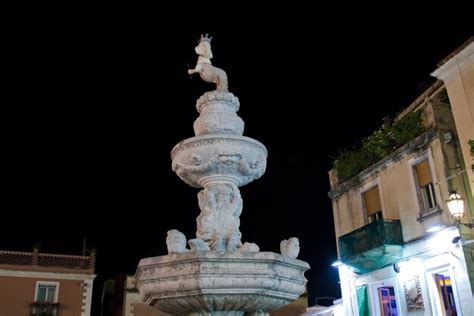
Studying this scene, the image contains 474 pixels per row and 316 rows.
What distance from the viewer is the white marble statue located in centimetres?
679

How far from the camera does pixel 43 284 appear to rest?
28484mm

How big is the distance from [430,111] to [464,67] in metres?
1.85

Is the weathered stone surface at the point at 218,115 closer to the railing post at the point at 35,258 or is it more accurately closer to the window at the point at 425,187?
the window at the point at 425,187

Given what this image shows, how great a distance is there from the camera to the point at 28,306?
90.3 feet

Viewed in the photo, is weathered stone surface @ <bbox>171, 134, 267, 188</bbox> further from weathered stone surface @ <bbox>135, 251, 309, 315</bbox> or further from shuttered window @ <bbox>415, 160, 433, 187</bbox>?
shuttered window @ <bbox>415, 160, 433, 187</bbox>

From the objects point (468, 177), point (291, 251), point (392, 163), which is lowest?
point (291, 251)

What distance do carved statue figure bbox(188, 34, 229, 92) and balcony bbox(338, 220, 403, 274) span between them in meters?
10.5

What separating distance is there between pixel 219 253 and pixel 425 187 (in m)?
12.6

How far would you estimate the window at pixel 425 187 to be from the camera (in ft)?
53.2

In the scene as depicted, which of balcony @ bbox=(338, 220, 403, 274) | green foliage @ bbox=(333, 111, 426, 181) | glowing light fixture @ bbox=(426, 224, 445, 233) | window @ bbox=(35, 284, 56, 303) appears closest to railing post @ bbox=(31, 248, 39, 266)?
window @ bbox=(35, 284, 56, 303)

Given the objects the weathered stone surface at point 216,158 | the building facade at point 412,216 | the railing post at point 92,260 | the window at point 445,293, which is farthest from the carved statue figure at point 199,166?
the railing post at point 92,260

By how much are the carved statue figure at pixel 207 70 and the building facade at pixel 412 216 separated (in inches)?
357

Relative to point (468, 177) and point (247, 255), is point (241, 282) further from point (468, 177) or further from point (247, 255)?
point (468, 177)

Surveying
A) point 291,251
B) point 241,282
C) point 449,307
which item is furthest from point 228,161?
point 449,307
